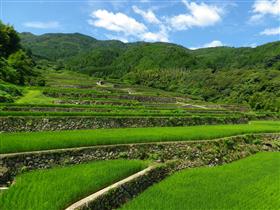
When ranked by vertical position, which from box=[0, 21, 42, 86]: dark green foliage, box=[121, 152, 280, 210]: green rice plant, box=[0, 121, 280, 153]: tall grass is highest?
box=[0, 21, 42, 86]: dark green foliage

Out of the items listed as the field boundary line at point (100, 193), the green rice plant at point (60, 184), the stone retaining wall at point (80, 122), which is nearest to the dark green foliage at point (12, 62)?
the stone retaining wall at point (80, 122)

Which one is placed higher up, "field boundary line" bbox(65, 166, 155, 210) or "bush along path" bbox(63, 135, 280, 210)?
"field boundary line" bbox(65, 166, 155, 210)

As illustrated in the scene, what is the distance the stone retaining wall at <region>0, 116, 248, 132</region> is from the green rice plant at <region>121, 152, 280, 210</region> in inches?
291

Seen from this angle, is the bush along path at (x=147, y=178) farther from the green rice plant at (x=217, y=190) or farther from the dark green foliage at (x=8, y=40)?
the dark green foliage at (x=8, y=40)

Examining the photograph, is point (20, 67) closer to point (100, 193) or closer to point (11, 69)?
point (11, 69)

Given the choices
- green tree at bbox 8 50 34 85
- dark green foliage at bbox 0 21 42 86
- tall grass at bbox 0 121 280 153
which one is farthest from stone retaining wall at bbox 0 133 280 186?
green tree at bbox 8 50 34 85

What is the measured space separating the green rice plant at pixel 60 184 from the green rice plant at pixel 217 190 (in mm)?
1427

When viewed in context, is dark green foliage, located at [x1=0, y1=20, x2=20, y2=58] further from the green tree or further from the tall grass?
the tall grass

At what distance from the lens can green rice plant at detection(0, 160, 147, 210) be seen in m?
10.5

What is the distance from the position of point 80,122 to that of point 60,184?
35.5 feet

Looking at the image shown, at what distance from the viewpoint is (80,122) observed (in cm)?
2295

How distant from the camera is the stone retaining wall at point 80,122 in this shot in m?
19.9

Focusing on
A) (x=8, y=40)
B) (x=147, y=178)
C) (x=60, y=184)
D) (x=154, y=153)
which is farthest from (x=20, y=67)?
(x=60, y=184)

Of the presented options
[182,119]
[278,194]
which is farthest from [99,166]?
[182,119]
